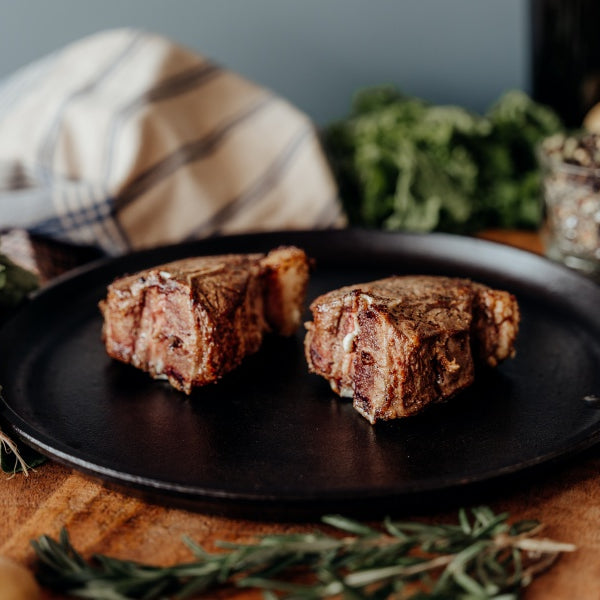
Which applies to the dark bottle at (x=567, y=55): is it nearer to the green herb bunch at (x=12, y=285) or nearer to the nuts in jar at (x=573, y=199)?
the nuts in jar at (x=573, y=199)

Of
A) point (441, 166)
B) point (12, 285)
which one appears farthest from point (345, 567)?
point (441, 166)

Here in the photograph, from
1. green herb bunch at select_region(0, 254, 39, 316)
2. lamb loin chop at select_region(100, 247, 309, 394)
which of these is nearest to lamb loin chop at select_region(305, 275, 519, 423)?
lamb loin chop at select_region(100, 247, 309, 394)

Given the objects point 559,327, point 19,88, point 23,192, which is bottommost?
point 559,327

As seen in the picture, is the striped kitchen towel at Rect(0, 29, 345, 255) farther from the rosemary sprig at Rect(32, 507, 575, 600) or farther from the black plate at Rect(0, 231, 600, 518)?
the rosemary sprig at Rect(32, 507, 575, 600)

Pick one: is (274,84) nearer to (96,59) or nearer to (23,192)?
(96,59)

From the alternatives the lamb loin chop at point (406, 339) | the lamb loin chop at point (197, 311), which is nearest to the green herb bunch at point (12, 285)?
the lamb loin chop at point (197, 311)

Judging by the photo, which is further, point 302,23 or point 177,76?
point 302,23

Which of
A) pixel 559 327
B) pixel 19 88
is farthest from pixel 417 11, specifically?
pixel 559 327
